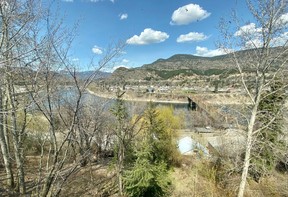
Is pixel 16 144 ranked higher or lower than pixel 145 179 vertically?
higher

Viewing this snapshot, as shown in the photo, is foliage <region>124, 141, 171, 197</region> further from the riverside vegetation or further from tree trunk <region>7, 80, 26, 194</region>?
tree trunk <region>7, 80, 26, 194</region>

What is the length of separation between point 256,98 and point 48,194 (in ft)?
22.0

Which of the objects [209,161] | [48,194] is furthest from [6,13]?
[209,161]

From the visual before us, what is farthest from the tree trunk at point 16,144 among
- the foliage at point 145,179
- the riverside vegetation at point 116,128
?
the foliage at point 145,179

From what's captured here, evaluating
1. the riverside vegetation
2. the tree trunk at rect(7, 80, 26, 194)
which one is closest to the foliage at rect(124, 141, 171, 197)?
the riverside vegetation

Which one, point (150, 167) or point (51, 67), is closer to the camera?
point (51, 67)

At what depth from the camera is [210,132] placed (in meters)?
32.1

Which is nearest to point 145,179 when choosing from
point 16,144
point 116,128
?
point 116,128

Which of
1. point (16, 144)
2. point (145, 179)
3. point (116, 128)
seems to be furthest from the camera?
point (116, 128)

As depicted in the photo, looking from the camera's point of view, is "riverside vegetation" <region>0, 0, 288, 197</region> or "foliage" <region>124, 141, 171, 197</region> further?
"foliage" <region>124, 141, 171, 197</region>

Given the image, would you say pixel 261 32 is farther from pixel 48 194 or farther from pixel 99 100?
pixel 99 100

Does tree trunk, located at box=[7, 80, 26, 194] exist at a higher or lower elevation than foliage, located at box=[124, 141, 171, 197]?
higher

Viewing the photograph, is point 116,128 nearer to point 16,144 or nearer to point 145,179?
point 145,179

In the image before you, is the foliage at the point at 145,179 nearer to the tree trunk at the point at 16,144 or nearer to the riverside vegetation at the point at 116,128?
the riverside vegetation at the point at 116,128
